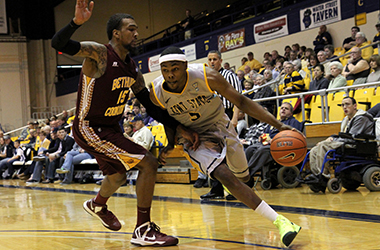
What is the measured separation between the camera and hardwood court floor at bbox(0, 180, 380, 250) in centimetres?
313

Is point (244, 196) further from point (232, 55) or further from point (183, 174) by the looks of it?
point (232, 55)

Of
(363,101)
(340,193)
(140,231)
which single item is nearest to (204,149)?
(140,231)

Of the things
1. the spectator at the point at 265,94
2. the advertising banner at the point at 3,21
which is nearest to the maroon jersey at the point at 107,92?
the spectator at the point at 265,94

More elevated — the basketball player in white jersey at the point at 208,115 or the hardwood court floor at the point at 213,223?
the basketball player in white jersey at the point at 208,115

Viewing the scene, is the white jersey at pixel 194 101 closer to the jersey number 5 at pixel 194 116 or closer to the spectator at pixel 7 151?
the jersey number 5 at pixel 194 116

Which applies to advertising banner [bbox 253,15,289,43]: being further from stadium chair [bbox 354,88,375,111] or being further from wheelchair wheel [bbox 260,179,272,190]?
wheelchair wheel [bbox 260,179,272,190]

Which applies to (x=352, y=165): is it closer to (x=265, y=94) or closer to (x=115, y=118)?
(x=115, y=118)

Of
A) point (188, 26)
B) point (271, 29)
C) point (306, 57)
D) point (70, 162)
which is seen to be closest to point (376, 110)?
point (306, 57)

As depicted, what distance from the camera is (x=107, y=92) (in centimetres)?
340

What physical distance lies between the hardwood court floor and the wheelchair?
0.47 feet

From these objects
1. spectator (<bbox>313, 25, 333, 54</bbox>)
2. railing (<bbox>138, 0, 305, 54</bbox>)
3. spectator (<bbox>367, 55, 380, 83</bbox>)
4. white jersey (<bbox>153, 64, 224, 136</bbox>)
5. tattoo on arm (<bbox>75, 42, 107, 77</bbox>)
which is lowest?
white jersey (<bbox>153, 64, 224, 136</bbox>)

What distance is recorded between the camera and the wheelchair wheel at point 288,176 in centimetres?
663

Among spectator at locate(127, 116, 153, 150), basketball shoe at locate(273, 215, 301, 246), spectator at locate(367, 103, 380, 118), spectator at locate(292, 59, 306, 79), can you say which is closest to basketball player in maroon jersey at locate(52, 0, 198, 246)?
basketball shoe at locate(273, 215, 301, 246)

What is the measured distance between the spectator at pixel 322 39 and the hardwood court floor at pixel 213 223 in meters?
6.21
